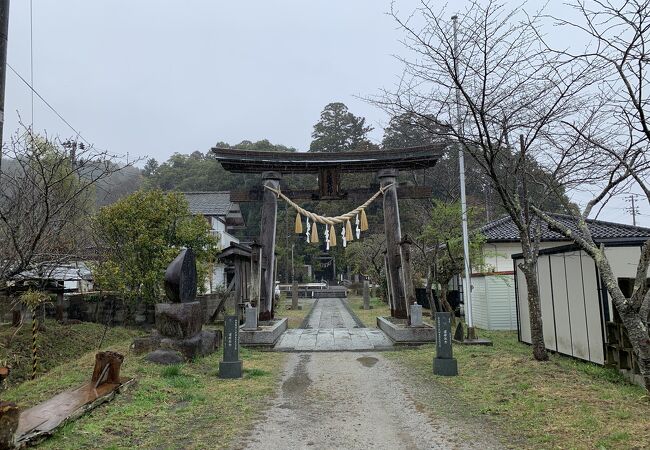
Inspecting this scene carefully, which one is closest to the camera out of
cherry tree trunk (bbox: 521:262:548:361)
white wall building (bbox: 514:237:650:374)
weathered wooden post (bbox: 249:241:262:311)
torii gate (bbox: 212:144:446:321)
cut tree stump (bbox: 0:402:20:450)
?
cut tree stump (bbox: 0:402:20:450)

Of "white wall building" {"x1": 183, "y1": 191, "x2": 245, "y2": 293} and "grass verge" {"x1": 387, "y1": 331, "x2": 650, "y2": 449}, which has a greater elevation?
"white wall building" {"x1": 183, "y1": 191, "x2": 245, "y2": 293}

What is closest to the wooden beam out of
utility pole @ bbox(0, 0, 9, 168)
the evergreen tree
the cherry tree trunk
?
the cherry tree trunk

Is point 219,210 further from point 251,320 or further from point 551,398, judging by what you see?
point 551,398

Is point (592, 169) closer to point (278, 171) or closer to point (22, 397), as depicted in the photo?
point (278, 171)

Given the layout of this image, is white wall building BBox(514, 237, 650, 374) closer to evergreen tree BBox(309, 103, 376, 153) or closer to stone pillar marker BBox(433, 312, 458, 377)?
stone pillar marker BBox(433, 312, 458, 377)

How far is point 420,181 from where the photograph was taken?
3042 cm

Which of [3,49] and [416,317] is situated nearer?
[3,49]

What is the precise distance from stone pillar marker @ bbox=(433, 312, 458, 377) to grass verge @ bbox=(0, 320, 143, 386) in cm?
1020

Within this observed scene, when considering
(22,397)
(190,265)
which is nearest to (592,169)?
(190,265)

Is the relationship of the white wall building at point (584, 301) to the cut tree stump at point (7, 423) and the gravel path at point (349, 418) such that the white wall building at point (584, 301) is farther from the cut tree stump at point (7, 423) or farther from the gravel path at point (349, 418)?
the cut tree stump at point (7, 423)

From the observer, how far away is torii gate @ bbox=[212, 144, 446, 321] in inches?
546

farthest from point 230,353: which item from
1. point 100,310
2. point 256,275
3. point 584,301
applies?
point 100,310

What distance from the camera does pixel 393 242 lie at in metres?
14.2

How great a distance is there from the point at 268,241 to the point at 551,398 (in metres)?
9.30
